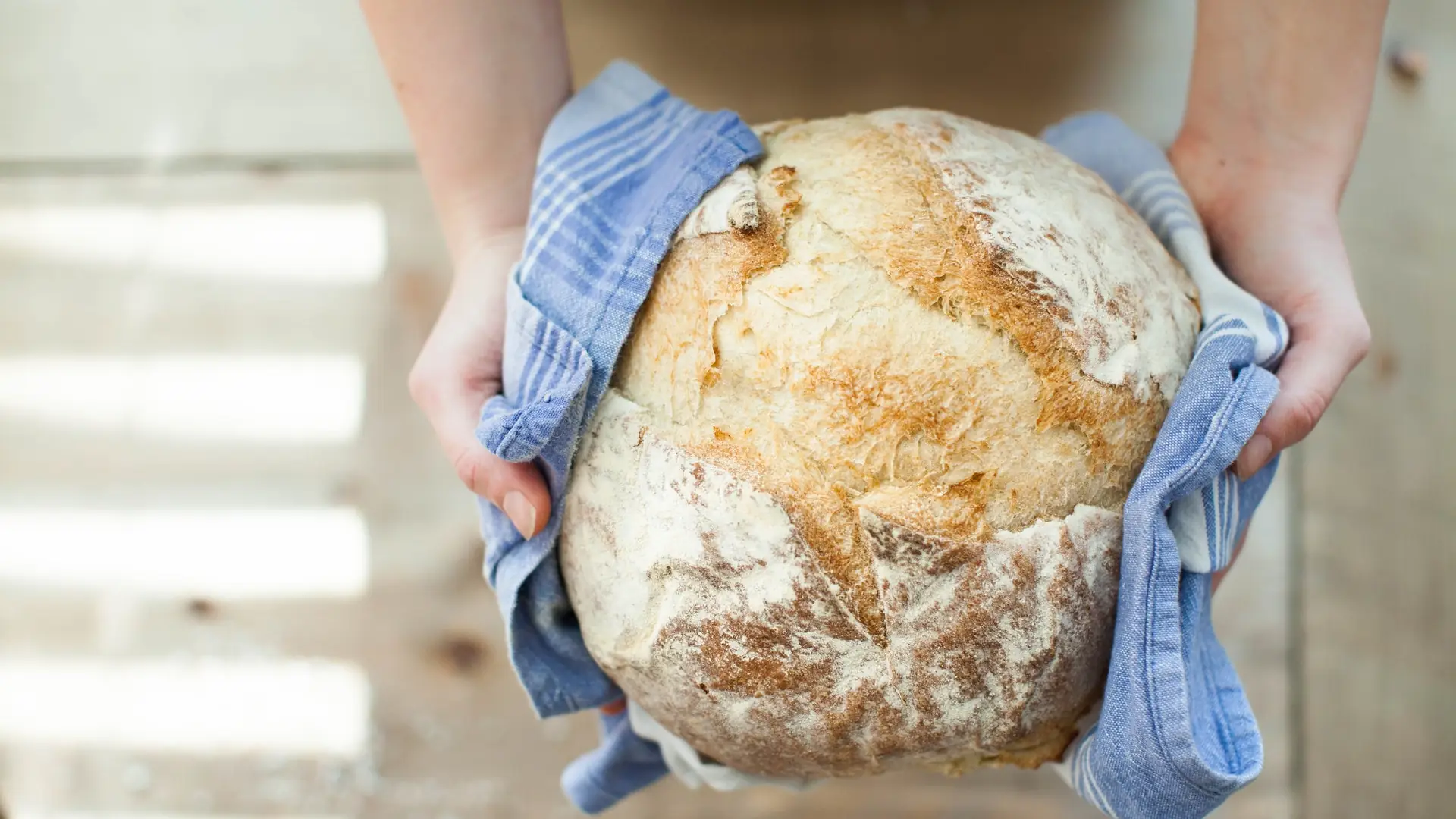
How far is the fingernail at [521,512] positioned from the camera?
34.7 inches

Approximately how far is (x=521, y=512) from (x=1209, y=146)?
0.80 m

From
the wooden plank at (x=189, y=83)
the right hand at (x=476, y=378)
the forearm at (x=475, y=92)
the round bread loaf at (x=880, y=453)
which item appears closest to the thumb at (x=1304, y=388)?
the round bread loaf at (x=880, y=453)

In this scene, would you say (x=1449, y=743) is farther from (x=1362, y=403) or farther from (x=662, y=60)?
(x=662, y=60)

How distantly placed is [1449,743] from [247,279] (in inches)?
72.1

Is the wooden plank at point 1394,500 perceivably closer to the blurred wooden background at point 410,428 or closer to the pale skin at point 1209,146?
the blurred wooden background at point 410,428

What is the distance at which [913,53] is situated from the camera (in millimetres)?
1438

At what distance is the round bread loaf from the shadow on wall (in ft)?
2.03

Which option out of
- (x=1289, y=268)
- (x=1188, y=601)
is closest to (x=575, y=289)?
(x=1188, y=601)

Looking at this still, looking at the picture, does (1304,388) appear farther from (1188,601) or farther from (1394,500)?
(1394,500)

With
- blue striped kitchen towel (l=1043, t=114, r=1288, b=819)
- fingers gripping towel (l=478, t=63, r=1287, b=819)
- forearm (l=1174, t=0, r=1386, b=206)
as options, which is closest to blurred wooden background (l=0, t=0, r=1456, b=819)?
forearm (l=1174, t=0, r=1386, b=206)

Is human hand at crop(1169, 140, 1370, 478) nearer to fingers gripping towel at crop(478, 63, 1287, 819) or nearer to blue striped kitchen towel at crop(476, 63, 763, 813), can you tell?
fingers gripping towel at crop(478, 63, 1287, 819)

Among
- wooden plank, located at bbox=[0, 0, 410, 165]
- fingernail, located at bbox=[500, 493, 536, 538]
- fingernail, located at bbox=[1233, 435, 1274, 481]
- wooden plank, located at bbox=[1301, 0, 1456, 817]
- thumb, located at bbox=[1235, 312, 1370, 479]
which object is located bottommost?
wooden plank, located at bbox=[1301, 0, 1456, 817]

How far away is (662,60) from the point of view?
1.46 meters

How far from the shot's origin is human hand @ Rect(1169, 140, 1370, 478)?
0.91m
